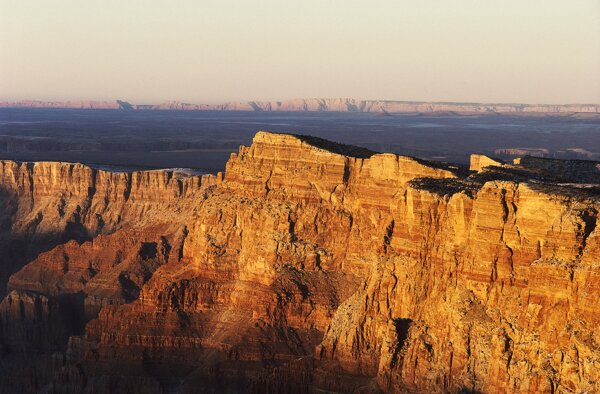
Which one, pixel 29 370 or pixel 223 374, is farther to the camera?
pixel 29 370

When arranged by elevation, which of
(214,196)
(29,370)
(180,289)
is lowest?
(29,370)

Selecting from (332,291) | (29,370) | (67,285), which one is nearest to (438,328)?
(332,291)

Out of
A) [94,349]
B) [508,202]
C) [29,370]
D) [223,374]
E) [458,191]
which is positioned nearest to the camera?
[508,202]

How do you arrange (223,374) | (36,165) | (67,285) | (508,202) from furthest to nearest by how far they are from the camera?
(36,165)
(67,285)
(223,374)
(508,202)

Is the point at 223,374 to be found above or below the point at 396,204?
below

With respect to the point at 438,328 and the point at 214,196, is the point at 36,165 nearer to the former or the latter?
the point at 214,196

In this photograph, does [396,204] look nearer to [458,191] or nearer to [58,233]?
[458,191]
